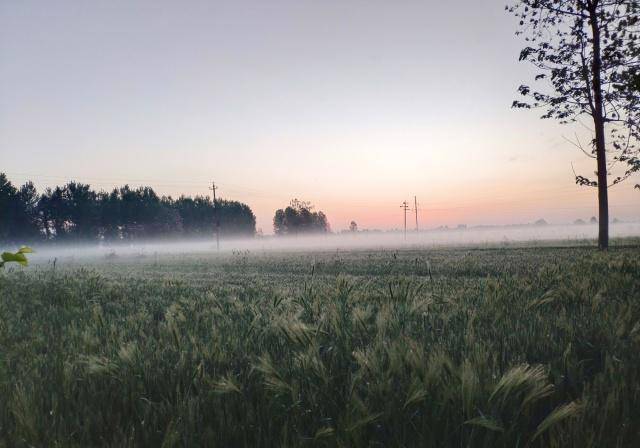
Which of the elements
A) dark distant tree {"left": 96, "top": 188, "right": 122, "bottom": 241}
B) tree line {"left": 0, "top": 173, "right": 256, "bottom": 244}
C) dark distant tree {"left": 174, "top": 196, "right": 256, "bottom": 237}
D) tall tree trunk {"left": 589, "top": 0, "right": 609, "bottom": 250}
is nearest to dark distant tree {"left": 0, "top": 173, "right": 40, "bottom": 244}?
tree line {"left": 0, "top": 173, "right": 256, "bottom": 244}

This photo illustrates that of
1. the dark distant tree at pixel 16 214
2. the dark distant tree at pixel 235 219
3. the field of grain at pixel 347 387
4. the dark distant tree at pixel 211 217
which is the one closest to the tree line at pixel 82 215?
the dark distant tree at pixel 16 214

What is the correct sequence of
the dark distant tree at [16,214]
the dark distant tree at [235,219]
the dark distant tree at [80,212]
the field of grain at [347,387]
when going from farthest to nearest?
the dark distant tree at [235,219]
the dark distant tree at [80,212]
the dark distant tree at [16,214]
the field of grain at [347,387]

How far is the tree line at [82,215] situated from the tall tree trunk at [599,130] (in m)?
91.1

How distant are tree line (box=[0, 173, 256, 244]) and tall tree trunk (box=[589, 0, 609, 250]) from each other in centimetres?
9105

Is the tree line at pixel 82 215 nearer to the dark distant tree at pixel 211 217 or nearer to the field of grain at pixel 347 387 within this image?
the dark distant tree at pixel 211 217

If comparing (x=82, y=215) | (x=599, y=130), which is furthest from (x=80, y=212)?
(x=599, y=130)

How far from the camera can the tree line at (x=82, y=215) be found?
96562 millimetres

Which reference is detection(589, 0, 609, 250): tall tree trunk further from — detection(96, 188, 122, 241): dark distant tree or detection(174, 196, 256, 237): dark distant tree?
detection(174, 196, 256, 237): dark distant tree

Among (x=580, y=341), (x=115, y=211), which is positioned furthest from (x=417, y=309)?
(x=115, y=211)

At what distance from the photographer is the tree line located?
9656 cm

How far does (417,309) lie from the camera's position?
361cm

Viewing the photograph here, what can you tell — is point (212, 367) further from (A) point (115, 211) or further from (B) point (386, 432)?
(A) point (115, 211)

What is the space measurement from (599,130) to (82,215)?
118813 millimetres

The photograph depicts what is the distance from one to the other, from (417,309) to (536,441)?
1.91m
